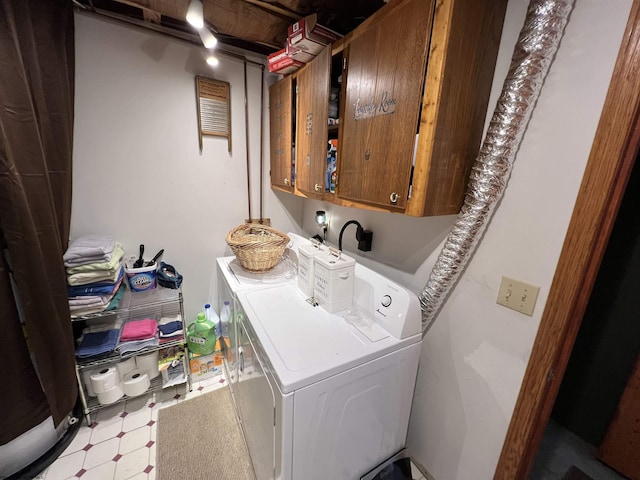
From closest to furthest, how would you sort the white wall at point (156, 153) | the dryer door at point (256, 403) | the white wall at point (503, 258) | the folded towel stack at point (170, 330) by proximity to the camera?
the white wall at point (503, 258) < the dryer door at point (256, 403) < the white wall at point (156, 153) < the folded towel stack at point (170, 330)

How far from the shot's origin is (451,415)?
1.22 m

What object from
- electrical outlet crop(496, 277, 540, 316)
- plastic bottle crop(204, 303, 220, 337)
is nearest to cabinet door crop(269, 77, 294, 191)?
plastic bottle crop(204, 303, 220, 337)

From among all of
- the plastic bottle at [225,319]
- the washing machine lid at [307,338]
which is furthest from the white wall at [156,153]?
the washing machine lid at [307,338]

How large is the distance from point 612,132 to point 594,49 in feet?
0.83

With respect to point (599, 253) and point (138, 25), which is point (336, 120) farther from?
A: point (138, 25)

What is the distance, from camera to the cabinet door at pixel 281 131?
1.68m

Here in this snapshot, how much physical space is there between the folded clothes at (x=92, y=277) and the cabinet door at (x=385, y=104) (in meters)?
1.40

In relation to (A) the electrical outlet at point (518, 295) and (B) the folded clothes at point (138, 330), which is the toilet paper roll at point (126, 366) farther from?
(A) the electrical outlet at point (518, 295)

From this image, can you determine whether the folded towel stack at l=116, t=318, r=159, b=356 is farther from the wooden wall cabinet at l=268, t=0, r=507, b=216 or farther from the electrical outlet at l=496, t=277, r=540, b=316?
the electrical outlet at l=496, t=277, r=540, b=316

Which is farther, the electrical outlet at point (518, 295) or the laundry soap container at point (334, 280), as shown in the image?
the laundry soap container at point (334, 280)

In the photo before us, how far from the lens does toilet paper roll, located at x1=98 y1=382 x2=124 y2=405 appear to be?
1.52 meters

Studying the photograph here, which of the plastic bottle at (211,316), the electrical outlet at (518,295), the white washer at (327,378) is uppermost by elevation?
the electrical outlet at (518,295)

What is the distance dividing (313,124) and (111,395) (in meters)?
2.00

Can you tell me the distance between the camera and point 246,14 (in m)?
1.34
